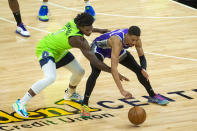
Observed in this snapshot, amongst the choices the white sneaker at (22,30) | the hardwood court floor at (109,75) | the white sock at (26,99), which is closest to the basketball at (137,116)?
the hardwood court floor at (109,75)

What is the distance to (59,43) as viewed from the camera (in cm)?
797

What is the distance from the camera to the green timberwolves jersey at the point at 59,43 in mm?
7855

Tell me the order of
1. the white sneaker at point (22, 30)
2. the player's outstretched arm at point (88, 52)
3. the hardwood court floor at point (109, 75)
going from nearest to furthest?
1. the player's outstretched arm at point (88, 52)
2. the hardwood court floor at point (109, 75)
3. the white sneaker at point (22, 30)

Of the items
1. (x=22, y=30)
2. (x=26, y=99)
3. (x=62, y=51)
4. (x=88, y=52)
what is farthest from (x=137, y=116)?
(x=22, y=30)

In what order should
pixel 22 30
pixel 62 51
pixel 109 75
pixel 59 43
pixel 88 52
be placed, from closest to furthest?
pixel 88 52 < pixel 59 43 < pixel 62 51 < pixel 109 75 < pixel 22 30

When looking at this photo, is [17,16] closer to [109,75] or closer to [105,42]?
[109,75]

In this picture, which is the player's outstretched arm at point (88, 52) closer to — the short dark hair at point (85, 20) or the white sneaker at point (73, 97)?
the short dark hair at point (85, 20)

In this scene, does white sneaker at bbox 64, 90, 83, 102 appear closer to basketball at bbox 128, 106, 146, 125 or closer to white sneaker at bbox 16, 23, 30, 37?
basketball at bbox 128, 106, 146, 125

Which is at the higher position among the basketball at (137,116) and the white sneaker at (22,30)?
the white sneaker at (22,30)

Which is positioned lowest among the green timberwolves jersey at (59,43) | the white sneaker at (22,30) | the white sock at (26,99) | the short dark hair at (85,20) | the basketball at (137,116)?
the basketball at (137,116)

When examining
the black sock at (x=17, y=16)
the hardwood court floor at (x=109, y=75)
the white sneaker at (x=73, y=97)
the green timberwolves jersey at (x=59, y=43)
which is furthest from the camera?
the black sock at (x=17, y=16)

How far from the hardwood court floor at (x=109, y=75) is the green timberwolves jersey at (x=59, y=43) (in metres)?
1.11

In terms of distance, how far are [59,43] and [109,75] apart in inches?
98.3

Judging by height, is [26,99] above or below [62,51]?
below
